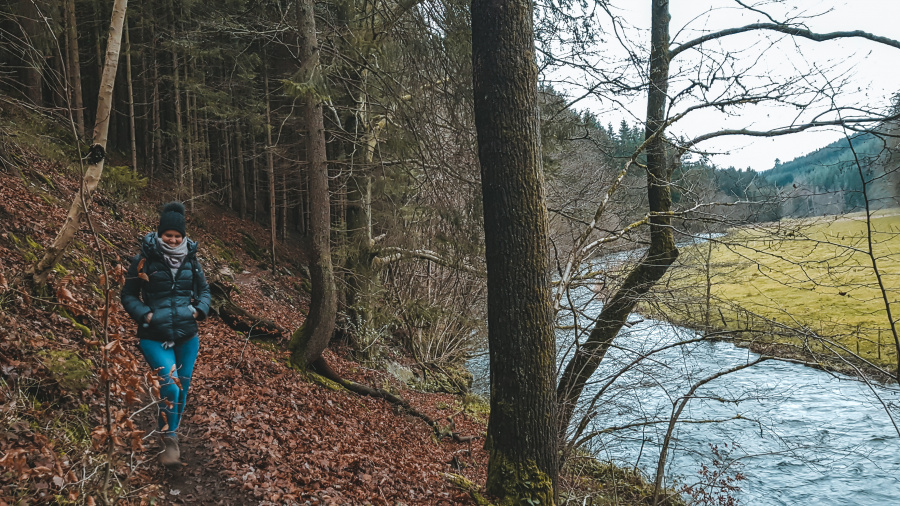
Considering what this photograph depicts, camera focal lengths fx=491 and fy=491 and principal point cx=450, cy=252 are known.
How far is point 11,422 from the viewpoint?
338 centimetres

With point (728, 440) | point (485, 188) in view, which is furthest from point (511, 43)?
point (728, 440)

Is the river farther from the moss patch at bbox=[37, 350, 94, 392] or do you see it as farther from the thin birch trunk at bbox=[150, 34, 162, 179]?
the thin birch trunk at bbox=[150, 34, 162, 179]

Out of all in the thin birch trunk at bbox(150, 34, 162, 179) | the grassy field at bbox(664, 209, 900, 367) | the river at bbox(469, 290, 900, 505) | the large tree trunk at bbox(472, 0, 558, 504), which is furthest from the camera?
the thin birch trunk at bbox(150, 34, 162, 179)

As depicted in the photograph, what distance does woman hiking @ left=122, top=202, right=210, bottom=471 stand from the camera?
3.83 metres

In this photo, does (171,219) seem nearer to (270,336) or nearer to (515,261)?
(515,261)

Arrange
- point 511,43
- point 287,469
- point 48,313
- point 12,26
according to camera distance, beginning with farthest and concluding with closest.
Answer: point 12,26
point 48,313
point 287,469
point 511,43

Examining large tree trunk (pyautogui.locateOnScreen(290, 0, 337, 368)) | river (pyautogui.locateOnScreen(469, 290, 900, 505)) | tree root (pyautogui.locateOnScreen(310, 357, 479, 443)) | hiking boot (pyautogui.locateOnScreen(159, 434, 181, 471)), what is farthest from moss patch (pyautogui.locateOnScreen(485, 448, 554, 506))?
tree root (pyautogui.locateOnScreen(310, 357, 479, 443))

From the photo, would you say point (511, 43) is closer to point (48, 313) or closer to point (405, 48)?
point (405, 48)

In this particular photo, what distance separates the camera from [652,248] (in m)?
6.78

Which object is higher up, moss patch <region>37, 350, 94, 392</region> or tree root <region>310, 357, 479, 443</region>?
moss patch <region>37, 350, 94, 392</region>

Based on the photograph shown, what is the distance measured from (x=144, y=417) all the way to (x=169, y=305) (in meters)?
1.71

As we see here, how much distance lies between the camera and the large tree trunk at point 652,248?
6.33 meters

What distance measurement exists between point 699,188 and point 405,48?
439cm

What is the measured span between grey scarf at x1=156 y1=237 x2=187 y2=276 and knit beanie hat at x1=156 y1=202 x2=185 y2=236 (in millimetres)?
111
